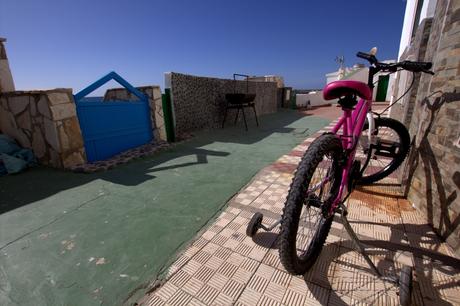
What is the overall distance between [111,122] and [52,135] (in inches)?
40.5

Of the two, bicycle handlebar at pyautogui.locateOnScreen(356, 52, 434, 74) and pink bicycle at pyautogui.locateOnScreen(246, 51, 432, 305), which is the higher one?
bicycle handlebar at pyautogui.locateOnScreen(356, 52, 434, 74)

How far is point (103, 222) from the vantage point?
2291 mm

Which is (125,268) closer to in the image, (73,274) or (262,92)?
(73,274)

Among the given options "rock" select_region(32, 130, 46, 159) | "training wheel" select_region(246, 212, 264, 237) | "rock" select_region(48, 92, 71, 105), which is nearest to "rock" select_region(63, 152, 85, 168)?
"rock" select_region(32, 130, 46, 159)

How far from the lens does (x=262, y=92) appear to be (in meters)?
11.2

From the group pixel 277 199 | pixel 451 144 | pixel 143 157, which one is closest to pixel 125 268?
pixel 277 199

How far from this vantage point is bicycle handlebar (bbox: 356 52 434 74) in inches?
65.0

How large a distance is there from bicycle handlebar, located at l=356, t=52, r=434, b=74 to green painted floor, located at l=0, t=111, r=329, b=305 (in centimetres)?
202

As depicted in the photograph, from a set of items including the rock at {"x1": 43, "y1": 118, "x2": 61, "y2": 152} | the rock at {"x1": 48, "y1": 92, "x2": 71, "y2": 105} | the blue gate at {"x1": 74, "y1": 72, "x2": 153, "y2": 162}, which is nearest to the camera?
the rock at {"x1": 48, "y1": 92, "x2": 71, "y2": 105}

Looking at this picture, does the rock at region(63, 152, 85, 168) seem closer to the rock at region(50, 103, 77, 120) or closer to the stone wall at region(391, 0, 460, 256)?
the rock at region(50, 103, 77, 120)

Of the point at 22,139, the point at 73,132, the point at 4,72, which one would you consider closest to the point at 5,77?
the point at 4,72

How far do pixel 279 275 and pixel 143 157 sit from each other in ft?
12.5

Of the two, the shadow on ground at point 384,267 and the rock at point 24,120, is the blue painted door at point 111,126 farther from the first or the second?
the shadow on ground at point 384,267

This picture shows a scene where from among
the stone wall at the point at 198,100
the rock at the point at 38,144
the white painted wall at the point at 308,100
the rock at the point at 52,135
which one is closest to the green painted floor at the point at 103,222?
the rock at the point at 38,144
